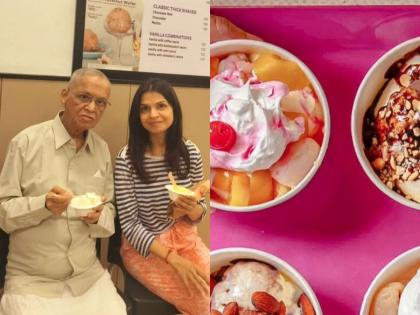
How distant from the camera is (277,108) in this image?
Result: 105 cm

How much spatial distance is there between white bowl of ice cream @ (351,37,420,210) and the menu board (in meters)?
0.35

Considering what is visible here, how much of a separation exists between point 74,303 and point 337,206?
573mm

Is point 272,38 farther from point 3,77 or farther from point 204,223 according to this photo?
point 3,77

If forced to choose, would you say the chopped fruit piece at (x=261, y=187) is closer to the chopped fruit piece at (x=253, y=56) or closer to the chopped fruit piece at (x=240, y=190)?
the chopped fruit piece at (x=240, y=190)

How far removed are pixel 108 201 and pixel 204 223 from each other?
199 millimetres

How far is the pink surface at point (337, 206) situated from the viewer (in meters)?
1.04

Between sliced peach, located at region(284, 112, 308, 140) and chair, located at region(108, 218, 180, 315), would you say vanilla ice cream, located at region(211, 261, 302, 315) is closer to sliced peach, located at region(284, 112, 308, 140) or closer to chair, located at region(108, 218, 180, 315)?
chair, located at region(108, 218, 180, 315)

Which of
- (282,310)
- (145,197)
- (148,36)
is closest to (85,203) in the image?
(145,197)

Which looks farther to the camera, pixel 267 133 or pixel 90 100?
pixel 267 133

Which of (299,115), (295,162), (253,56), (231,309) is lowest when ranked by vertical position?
(231,309)

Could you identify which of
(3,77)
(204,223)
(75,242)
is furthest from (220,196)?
(3,77)

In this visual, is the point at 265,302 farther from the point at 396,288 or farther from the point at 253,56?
the point at 253,56

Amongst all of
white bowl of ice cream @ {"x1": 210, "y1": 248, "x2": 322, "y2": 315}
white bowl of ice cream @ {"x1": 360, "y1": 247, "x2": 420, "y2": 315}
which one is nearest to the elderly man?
white bowl of ice cream @ {"x1": 210, "y1": 248, "x2": 322, "y2": 315}

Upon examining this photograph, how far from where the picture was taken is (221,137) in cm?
105
